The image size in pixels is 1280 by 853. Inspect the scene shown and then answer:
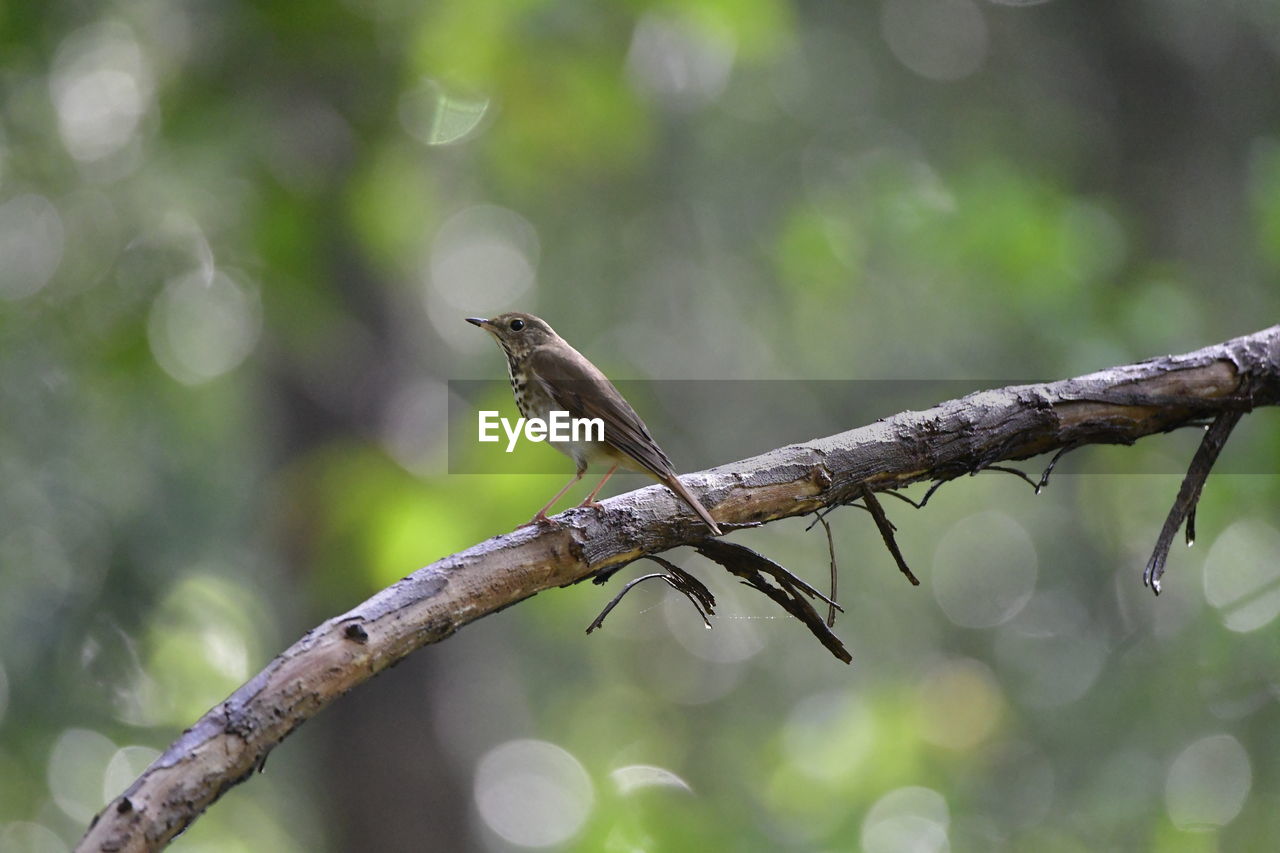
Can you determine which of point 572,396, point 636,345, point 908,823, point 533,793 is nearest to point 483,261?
point 636,345

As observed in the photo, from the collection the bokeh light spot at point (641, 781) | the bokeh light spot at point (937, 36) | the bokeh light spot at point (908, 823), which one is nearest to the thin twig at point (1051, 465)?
the bokeh light spot at point (908, 823)

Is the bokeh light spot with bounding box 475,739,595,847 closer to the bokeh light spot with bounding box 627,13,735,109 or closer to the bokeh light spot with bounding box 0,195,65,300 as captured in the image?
the bokeh light spot with bounding box 627,13,735,109

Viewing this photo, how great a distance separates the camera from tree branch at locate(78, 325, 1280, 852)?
1.59 meters

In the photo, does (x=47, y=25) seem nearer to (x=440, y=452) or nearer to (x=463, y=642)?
(x=440, y=452)

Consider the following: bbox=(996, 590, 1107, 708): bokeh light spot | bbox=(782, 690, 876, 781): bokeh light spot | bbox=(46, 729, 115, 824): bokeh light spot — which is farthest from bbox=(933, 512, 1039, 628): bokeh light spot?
bbox=(46, 729, 115, 824): bokeh light spot

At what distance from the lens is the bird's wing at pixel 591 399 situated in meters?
3.07

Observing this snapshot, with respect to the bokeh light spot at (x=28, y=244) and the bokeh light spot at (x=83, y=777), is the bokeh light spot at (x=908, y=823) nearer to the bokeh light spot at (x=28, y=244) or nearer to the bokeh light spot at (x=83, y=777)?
the bokeh light spot at (x=28, y=244)

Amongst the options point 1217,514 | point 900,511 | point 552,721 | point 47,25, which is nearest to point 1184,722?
point 1217,514

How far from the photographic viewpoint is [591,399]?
3.35 meters

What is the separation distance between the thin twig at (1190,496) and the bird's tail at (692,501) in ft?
2.82

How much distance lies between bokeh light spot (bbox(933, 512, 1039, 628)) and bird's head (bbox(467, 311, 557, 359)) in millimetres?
7052

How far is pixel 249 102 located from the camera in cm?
366

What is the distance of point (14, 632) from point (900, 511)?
22.5 ft

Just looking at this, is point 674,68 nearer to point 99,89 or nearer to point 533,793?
point 99,89
